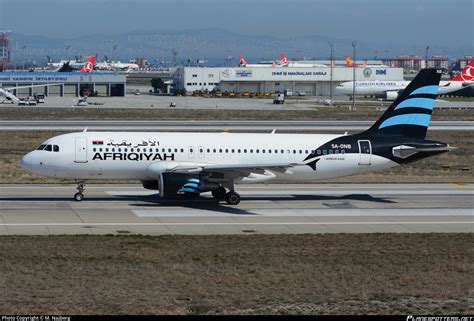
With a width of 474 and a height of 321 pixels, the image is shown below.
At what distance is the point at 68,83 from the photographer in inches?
6885

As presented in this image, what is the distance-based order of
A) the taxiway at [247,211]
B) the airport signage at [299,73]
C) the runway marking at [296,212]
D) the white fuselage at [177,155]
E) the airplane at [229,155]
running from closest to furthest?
the taxiway at [247,211], the runway marking at [296,212], the airplane at [229,155], the white fuselage at [177,155], the airport signage at [299,73]

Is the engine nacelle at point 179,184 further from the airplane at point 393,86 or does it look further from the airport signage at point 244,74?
the airport signage at point 244,74

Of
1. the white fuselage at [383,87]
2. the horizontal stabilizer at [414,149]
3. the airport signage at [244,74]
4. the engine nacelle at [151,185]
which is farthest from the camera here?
the airport signage at [244,74]

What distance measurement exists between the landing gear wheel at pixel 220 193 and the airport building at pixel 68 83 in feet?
430

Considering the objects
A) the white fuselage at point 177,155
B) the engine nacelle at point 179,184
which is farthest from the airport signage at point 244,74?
the engine nacelle at point 179,184

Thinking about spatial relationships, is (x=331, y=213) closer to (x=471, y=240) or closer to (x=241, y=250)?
(x=471, y=240)

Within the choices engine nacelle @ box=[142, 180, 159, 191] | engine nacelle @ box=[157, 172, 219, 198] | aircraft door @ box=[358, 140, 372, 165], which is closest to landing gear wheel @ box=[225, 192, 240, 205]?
engine nacelle @ box=[157, 172, 219, 198]

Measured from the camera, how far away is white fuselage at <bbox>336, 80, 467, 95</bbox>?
6619 inches

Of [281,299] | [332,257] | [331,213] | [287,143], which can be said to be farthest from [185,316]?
[287,143]

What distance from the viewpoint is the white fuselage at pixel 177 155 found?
43.1 meters

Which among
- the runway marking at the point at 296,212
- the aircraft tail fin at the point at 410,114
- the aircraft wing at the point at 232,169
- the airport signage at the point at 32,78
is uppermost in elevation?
the airport signage at the point at 32,78

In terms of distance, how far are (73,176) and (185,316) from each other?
2299cm

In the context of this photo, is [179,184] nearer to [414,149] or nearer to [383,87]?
[414,149]

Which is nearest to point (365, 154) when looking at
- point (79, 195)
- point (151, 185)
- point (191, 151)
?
point (191, 151)
